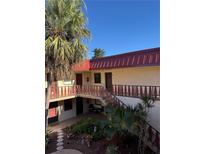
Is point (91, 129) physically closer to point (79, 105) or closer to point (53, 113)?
point (53, 113)

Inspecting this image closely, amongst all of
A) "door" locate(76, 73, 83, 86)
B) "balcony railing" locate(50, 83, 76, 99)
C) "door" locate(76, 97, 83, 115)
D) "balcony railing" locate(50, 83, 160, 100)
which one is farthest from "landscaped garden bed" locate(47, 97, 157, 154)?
"door" locate(76, 73, 83, 86)

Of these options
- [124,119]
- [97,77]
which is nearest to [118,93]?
[124,119]

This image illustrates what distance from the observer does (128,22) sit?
816 cm

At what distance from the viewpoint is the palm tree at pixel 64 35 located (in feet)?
21.8

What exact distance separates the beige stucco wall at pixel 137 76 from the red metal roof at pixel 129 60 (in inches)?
26.7

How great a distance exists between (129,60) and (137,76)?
124cm

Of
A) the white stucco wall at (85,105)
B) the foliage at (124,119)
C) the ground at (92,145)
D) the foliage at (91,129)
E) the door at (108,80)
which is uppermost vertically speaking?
the door at (108,80)

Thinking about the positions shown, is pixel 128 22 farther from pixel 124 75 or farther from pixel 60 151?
pixel 60 151

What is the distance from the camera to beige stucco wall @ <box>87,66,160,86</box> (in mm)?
8987

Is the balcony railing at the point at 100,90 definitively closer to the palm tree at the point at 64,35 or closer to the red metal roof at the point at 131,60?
the red metal roof at the point at 131,60

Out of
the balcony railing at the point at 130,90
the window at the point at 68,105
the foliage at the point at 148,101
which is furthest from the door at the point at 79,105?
the foliage at the point at 148,101

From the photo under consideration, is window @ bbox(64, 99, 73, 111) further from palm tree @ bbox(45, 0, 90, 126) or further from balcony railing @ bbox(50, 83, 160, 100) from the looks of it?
palm tree @ bbox(45, 0, 90, 126)
